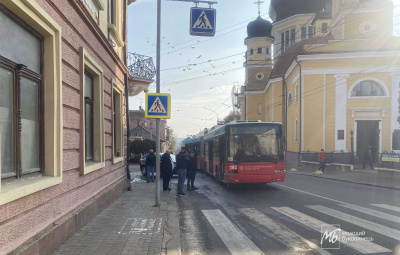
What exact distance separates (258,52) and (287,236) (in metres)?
49.1

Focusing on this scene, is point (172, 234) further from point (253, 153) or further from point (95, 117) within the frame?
point (253, 153)

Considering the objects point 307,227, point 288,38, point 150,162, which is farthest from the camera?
point 288,38

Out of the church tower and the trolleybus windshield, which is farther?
the church tower

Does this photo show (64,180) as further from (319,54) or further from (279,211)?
(319,54)

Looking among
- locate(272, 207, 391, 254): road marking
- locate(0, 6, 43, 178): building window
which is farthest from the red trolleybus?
locate(0, 6, 43, 178): building window

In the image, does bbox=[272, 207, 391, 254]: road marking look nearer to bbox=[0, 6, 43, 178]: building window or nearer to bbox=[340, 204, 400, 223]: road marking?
bbox=[340, 204, 400, 223]: road marking

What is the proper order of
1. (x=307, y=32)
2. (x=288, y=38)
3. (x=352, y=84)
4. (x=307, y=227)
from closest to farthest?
1. (x=307, y=227)
2. (x=352, y=84)
3. (x=307, y=32)
4. (x=288, y=38)

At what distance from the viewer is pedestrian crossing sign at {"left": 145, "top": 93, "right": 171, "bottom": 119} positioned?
9.16 meters

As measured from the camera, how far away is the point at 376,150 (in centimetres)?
2723

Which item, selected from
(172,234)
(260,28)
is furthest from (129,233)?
(260,28)

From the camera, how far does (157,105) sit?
30.3 ft

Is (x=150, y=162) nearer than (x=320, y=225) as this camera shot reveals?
No

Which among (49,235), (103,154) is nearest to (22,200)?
(49,235)

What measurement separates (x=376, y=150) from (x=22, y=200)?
2831cm
